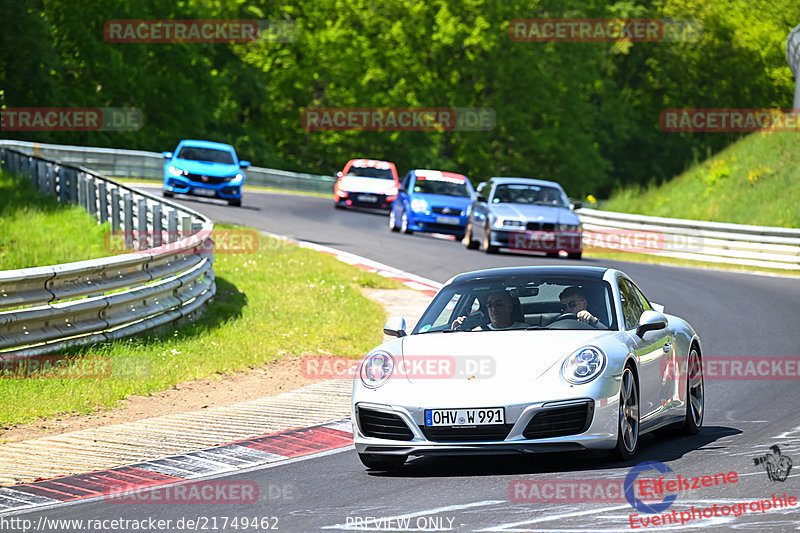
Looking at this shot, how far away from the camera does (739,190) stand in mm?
36000

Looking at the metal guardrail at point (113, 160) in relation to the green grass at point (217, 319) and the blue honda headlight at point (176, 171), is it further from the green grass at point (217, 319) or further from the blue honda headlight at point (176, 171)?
the green grass at point (217, 319)

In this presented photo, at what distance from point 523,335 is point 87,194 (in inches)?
677

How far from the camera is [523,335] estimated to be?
8.67 meters

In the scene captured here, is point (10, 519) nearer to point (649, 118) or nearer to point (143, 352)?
point (143, 352)

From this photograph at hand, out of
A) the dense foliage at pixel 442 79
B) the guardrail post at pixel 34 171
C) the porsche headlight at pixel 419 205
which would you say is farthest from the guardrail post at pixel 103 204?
the dense foliage at pixel 442 79

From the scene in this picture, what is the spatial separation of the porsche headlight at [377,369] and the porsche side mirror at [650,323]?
169 centimetres

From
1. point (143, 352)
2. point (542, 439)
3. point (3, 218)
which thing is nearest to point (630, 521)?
point (542, 439)

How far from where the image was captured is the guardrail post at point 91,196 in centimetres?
2405

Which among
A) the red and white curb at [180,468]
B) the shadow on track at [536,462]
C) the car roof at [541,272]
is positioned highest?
the car roof at [541,272]

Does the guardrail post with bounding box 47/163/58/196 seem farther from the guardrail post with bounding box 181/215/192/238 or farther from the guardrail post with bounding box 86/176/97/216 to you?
the guardrail post with bounding box 181/215/192/238

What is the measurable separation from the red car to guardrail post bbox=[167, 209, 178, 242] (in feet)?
64.1

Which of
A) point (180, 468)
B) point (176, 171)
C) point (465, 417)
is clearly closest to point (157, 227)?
point (180, 468)

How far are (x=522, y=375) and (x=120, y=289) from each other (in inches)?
317

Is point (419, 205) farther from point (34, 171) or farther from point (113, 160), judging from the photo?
point (113, 160)
